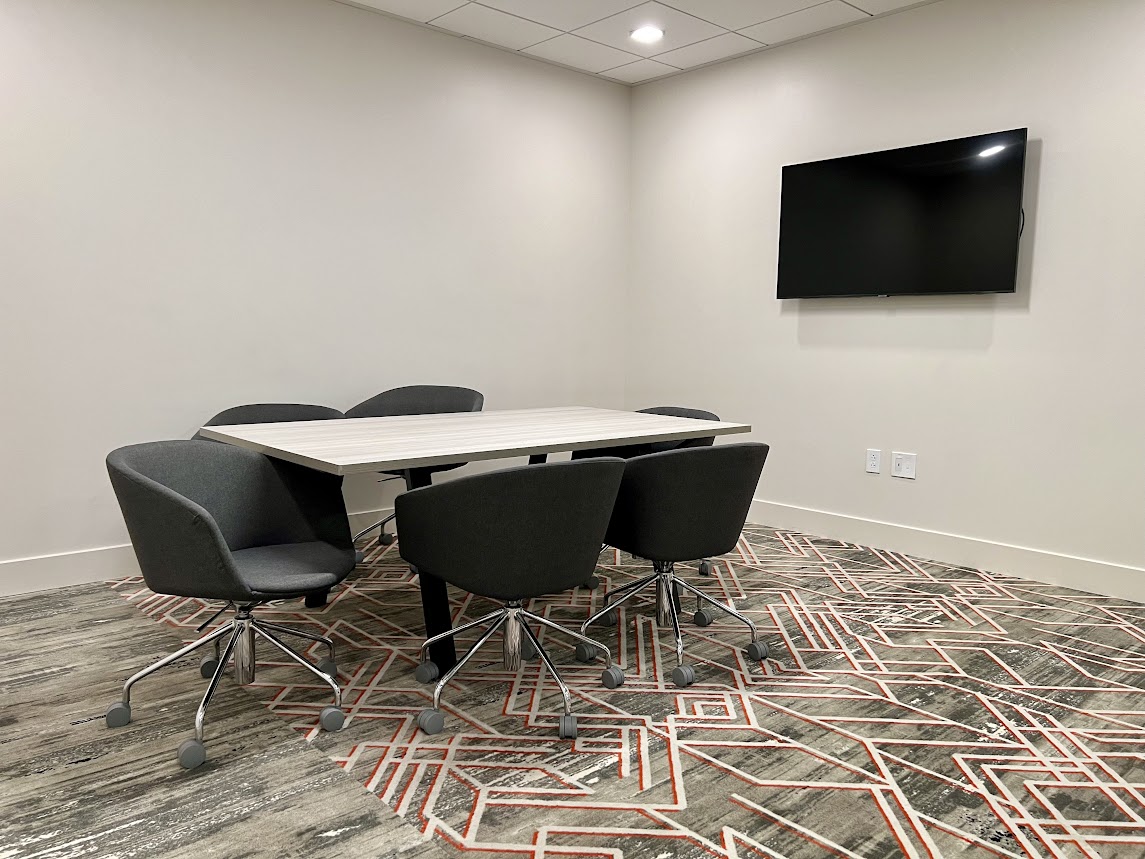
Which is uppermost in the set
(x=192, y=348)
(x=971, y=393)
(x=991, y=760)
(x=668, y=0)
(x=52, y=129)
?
(x=668, y=0)

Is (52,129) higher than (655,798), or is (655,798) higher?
(52,129)

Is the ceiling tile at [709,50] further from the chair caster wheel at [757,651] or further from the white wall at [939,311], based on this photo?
the chair caster wheel at [757,651]

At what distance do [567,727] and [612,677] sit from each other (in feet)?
1.29

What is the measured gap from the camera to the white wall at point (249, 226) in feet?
12.5

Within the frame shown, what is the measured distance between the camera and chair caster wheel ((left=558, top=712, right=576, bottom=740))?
2473mm

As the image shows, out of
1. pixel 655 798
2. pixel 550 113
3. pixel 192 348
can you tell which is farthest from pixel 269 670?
pixel 550 113

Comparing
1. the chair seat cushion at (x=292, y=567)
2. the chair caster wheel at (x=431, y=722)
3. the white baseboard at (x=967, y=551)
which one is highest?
the chair seat cushion at (x=292, y=567)

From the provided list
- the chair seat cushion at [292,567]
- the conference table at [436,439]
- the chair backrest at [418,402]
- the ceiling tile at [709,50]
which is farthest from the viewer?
the ceiling tile at [709,50]

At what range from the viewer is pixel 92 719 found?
2613 mm

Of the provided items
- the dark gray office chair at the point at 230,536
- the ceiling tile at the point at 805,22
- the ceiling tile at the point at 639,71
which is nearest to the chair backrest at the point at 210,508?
the dark gray office chair at the point at 230,536

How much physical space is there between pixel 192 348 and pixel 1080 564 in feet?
14.3

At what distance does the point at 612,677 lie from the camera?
2834mm

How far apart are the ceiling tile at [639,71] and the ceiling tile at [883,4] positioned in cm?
137

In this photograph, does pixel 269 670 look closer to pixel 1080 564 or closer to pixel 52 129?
pixel 52 129
